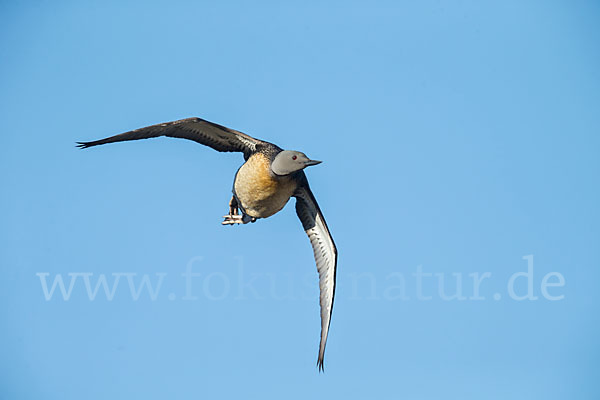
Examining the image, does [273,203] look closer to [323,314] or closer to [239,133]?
[239,133]

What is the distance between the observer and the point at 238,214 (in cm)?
2058

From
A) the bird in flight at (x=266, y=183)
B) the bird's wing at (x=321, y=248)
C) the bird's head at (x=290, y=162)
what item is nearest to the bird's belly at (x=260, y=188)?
the bird in flight at (x=266, y=183)

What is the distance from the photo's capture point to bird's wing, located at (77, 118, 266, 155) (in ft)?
58.4

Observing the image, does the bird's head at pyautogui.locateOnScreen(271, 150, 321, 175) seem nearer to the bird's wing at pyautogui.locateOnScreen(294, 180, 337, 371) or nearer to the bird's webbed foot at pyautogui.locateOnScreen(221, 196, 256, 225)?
the bird's wing at pyautogui.locateOnScreen(294, 180, 337, 371)

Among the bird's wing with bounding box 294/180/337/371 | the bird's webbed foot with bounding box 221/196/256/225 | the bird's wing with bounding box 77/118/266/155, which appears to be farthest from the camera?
the bird's wing with bounding box 294/180/337/371

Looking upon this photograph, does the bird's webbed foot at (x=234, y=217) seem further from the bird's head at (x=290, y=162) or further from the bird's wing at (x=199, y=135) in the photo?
the bird's head at (x=290, y=162)

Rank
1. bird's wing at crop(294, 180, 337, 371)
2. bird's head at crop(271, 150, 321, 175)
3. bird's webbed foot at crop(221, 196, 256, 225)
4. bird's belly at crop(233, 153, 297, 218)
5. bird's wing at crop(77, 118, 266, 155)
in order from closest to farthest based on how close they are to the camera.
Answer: bird's wing at crop(77, 118, 266, 155)
bird's head at crop(271, 150, 321, 175)
bird's belly at crop(233, 153, 297, 218)
bird's webbed foot at crop(221, 196, 256, 225)
bird's wing at crop(294, 180, 337, 371)

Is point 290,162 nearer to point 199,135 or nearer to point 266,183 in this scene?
point 266,183

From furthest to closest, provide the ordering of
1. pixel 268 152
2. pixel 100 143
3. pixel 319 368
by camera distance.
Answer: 1. pixel 319 368
2. pixel 268 152
3. pixel 100 143

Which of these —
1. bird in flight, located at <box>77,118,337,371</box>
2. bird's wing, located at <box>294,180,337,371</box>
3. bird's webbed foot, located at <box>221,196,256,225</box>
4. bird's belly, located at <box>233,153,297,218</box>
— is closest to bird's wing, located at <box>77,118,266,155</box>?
bird in flight, located at <box>77,118,337,371</box>

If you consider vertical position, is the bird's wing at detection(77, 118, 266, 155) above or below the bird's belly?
above

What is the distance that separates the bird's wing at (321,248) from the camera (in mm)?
20344

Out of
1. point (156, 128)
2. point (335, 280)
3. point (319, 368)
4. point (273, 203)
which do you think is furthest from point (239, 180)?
point (319, 368)

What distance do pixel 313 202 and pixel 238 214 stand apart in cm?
181
